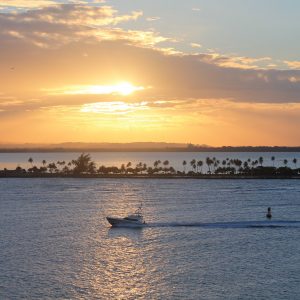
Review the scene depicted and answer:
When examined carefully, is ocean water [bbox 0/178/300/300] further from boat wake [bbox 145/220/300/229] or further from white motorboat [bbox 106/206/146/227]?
white motorboat [bbox 106/206/146/227]

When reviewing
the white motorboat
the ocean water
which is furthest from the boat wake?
the white motorboat

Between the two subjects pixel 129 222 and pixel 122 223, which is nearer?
pixel 129 222

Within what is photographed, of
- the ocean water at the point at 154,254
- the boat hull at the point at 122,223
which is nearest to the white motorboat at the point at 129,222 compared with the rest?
the boat hull at the point at 122,223

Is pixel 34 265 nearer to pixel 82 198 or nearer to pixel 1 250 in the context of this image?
pixel 1 250

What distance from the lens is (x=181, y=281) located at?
52062 mm

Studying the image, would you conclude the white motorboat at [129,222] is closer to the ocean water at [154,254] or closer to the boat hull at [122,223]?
the boat hull at [122,223]

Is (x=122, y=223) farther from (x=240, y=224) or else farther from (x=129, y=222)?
(x=240, y=224)

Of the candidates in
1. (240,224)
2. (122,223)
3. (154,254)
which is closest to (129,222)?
(122,223)

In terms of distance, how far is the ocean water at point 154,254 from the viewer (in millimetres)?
49531

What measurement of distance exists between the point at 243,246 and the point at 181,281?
19.4 m

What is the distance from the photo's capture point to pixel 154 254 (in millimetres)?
65312

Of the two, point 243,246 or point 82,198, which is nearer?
point 243,246

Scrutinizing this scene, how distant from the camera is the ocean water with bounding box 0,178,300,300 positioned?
49.5 m

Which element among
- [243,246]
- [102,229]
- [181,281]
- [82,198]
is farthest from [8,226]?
[82,198]
